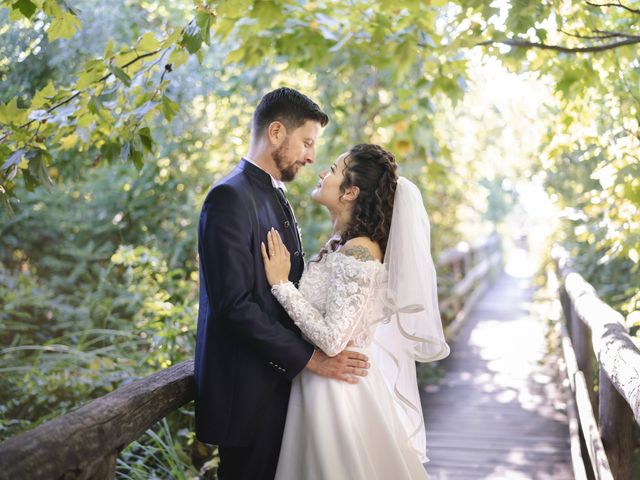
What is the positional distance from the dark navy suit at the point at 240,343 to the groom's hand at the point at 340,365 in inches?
2.2

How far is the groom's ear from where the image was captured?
9.01ft

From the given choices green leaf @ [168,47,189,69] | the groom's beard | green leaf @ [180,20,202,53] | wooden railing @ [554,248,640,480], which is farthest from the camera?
green leaf @ [168,47,189,69]

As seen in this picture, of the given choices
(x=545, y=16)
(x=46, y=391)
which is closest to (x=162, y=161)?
(x=46, y=391)

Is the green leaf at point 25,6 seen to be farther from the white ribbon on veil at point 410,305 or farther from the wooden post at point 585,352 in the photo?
the wooden post at point 585,352

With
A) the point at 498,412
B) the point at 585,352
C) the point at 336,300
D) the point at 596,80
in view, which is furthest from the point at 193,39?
the point at 498,412

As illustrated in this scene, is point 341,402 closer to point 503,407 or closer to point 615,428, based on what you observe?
point 615,428

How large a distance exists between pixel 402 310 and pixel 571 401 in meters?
3.09

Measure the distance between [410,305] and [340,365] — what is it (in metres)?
0.37

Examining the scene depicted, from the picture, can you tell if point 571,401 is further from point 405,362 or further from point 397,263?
point 397,263

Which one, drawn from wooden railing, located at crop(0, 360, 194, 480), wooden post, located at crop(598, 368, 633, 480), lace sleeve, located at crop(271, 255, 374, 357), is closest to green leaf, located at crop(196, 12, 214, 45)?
lace sleeve, located at crop(271, 255, 374, 357)

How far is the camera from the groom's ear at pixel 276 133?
2746mm

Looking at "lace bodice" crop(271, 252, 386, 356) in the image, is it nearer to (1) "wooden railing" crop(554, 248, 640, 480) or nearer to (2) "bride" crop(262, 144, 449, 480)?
(2) "bride" crop(262, 144, 449, 480)

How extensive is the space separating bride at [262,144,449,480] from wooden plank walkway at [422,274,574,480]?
2084 millimetres

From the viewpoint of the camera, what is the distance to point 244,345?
8.14 feet
